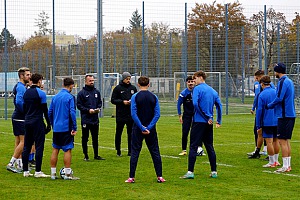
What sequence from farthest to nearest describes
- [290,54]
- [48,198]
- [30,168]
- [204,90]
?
[290,54] < [30,168] < [204,90] < [48,198]

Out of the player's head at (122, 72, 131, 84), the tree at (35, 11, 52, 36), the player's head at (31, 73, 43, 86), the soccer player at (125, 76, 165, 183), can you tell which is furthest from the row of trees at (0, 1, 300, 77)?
the soccer player at (125, 76, 165, 183)

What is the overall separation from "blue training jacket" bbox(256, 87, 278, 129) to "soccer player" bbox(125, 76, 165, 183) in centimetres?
295

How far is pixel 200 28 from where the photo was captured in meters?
37.1

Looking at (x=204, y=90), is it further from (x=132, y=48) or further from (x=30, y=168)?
(x=132, y=48)

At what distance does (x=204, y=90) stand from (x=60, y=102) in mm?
2585

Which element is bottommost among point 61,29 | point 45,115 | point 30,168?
point 30,168

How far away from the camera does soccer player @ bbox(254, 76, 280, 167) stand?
13.5m

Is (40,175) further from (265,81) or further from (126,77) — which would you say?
(265,81)

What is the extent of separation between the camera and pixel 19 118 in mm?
13219


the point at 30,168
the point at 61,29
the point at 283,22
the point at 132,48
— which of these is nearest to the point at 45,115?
the point at 30,168

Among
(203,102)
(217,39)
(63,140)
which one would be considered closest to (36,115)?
(63,140)

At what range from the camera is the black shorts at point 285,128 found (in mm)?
12586

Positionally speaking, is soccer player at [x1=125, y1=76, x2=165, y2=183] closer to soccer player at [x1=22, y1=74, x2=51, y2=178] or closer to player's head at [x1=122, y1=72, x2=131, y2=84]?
soccer player at [x1=22, y1=74, x2=51, y2=178]

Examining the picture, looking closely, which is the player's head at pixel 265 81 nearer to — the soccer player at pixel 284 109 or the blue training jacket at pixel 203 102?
the soccer player at pixel 284 109
